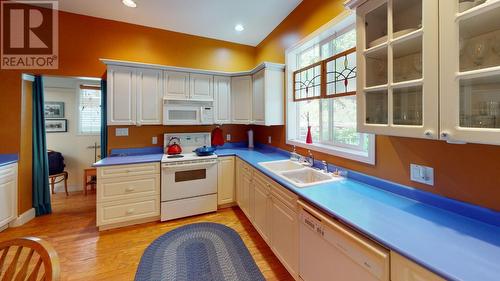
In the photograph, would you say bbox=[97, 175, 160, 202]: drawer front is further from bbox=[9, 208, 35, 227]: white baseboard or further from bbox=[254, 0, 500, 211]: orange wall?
bbox=[254, 0, 500, 211]: orange wall

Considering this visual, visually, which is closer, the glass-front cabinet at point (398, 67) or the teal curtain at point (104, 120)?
the glass-front cabinet at point (398, 67)

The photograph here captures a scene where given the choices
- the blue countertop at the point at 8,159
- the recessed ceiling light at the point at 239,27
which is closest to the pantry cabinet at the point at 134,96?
the blue countertop at the point at 8,159

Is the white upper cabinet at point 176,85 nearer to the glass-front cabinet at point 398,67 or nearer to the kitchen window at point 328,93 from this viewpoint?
the kitchen window at point 328,93

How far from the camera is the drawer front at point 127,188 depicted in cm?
256

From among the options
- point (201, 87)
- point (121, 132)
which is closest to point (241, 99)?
point (201, 87)

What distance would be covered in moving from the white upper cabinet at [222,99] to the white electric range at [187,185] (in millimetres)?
762

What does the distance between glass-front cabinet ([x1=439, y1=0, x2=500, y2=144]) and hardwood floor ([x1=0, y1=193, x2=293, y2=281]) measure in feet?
5.73

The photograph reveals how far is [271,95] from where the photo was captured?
9.93 feet

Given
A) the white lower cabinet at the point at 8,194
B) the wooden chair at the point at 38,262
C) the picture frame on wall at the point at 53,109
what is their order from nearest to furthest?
the wooden chair at the point at 38,262 < the white lower cabinet at the point at 8,194 < the picture frame on wall at the point at 53,109

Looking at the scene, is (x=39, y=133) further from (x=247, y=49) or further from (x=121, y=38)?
(x=247, y=49)

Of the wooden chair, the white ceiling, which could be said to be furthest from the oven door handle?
the white ceiling

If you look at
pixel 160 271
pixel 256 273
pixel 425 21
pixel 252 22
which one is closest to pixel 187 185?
pixel 160 271

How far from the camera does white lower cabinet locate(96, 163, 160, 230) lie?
2562 mm

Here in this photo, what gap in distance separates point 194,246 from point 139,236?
784mm
